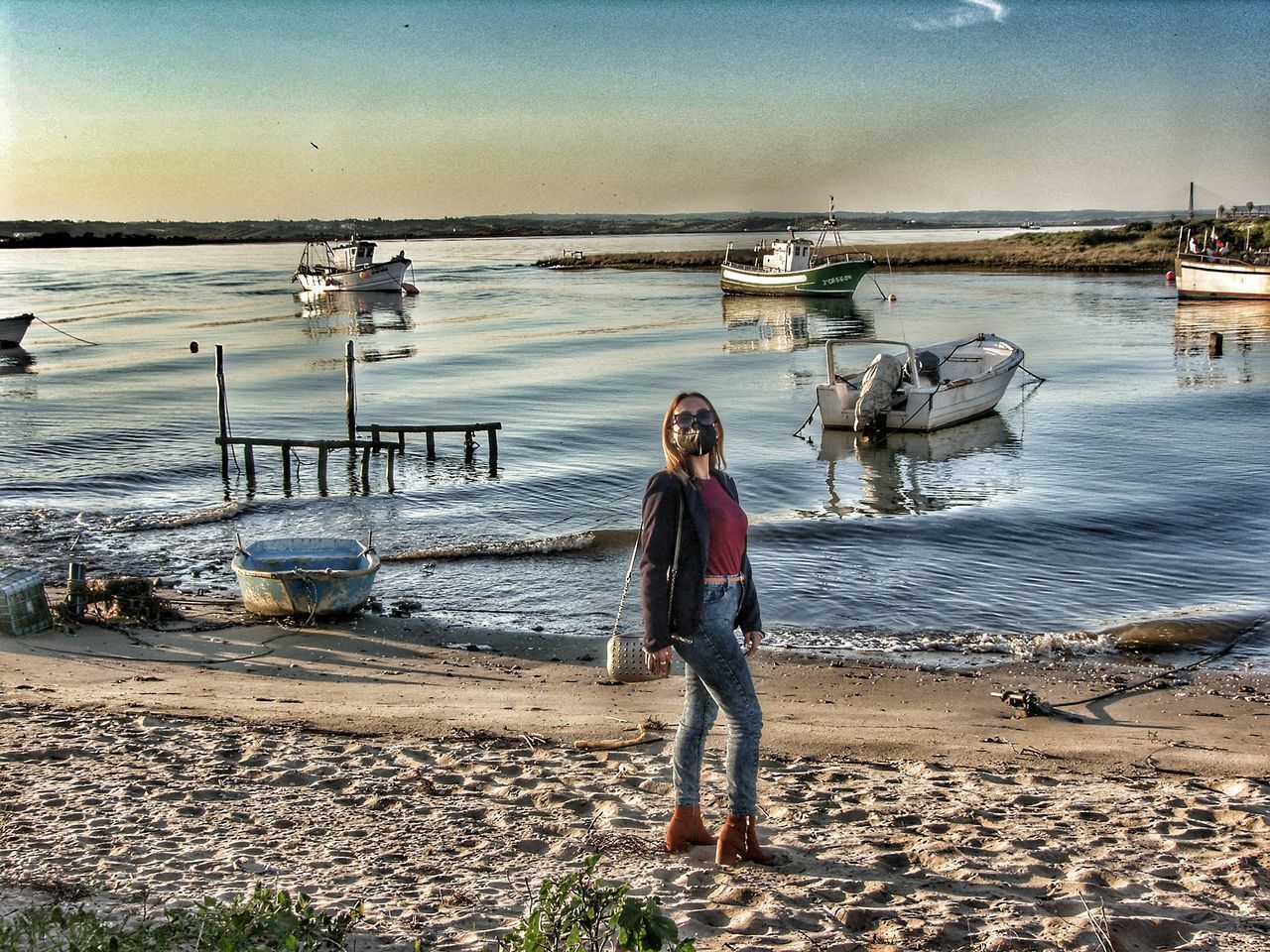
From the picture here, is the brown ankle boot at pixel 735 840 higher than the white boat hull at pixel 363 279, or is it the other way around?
the white boat hull at pixel 363 279

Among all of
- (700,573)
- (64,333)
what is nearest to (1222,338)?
(700,573)

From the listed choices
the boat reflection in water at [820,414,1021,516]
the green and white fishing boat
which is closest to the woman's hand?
the boat reflection in water at [820,414,1021,516]

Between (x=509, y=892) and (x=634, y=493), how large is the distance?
595 inches

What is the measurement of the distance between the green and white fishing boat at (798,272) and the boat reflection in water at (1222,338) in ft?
64.2

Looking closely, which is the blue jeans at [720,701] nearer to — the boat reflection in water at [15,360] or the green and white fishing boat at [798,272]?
the boat reflection in water at [15,360]

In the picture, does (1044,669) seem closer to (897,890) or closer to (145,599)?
(897,890)

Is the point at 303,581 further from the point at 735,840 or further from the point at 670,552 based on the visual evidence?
the point at 670,552

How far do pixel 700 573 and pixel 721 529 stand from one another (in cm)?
22

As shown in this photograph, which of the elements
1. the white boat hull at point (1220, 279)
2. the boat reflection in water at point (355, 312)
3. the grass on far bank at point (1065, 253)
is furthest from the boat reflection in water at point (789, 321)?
the boat reflection in water at point (355, 312)

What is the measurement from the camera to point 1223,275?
199 ft

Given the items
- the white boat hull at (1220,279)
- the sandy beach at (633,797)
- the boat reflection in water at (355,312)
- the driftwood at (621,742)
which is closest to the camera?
the sandy beach at (633,797)

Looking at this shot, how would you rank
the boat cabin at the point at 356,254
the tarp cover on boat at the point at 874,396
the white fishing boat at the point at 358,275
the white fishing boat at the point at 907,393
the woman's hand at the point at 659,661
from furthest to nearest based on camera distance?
1. the boat cabin at the point at 356,254
2. the white fishing boat at the point at 358,275
3. the white fishing boat at the point at 907,393
4. the tarp cover on boat at the point at 874,396
5. the woman's hand at the point at 659,661

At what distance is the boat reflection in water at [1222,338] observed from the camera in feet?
120

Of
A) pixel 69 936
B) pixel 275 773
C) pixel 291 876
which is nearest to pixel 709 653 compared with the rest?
pixel 291 876
